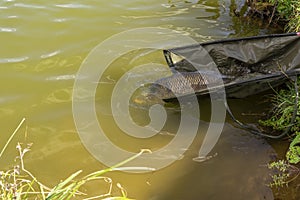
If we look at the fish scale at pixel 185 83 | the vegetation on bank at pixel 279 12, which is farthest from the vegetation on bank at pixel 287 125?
the vegetation on bank at pixel 279 12

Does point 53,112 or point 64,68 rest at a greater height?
point 64,68

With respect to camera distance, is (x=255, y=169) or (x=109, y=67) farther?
(x=109, y=67)

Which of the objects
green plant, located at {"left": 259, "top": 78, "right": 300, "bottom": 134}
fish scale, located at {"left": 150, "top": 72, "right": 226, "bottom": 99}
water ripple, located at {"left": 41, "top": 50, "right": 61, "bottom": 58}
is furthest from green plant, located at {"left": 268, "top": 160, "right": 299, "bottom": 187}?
water ripple, located at {"left": 41, "top": 50, "right": 61, "bottom": 58}

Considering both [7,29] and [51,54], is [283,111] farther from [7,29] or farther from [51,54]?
[7,29]

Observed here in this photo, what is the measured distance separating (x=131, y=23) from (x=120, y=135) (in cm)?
252

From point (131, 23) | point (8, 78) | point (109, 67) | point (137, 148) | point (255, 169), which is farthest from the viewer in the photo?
point (131, 23)

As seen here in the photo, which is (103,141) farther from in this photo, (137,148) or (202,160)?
(202,160)

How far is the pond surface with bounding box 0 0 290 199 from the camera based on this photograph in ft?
10.7

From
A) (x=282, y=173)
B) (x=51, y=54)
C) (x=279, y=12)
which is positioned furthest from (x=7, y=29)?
(x=282, y=173)

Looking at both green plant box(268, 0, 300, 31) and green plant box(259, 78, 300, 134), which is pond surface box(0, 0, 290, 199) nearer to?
green plant box(259, 78, 300, 134)

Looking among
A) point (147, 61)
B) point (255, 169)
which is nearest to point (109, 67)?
point (147, 61)

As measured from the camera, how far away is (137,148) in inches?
144

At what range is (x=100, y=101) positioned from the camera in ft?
13.9

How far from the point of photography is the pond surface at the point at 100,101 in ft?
10.7
